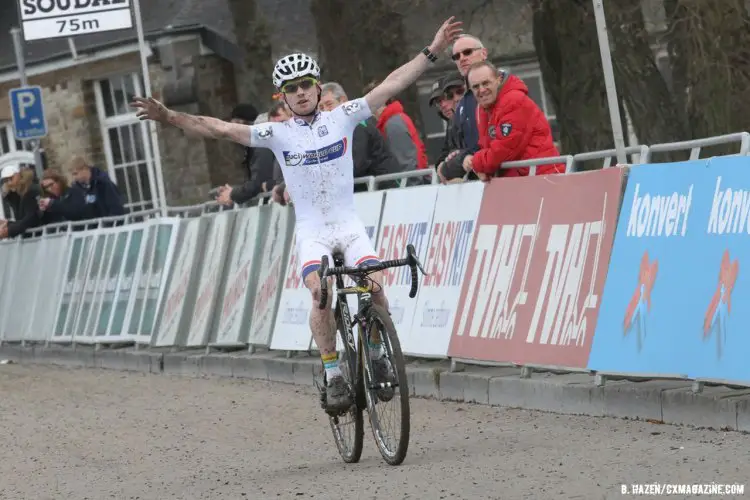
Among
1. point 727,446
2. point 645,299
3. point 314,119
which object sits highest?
point 314,119

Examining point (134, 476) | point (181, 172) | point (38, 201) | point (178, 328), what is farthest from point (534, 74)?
point (134, 476)

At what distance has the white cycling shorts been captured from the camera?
1104 centimetres

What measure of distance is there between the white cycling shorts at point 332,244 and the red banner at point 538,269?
1.66 meters

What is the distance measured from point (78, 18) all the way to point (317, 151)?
12043mm

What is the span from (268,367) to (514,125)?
15.9 ft

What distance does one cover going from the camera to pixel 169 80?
39.1 metres

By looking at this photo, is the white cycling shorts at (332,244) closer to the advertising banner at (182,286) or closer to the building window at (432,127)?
the advertising banner at (182,286)

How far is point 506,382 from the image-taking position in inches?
515

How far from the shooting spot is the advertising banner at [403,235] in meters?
14.6

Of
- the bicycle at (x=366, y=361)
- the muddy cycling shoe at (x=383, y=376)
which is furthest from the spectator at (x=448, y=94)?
the muddy cycling shoe at (x=383, y=376)

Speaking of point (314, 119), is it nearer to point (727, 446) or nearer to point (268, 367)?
point (727, 446)

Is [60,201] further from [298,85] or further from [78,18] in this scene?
[298,85]

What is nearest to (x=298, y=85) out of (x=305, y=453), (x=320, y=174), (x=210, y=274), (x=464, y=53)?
(x=320, y=174)

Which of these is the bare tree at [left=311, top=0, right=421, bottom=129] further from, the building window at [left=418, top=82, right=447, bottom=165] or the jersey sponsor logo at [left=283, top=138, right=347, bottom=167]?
the jersey sponsor logo at [left=283, top=138, right=347, bottom=167]
